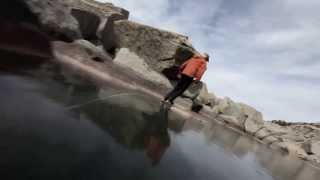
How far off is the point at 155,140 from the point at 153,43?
15.7m

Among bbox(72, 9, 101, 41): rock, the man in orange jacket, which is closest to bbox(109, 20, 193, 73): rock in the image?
bbox(72, 9, 101, 41): rock

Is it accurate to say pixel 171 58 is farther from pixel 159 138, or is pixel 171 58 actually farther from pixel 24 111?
pixel 24 111

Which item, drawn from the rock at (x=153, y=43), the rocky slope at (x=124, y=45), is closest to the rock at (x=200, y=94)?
the rocky slope at (x=124, y=45)

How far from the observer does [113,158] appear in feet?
16.8

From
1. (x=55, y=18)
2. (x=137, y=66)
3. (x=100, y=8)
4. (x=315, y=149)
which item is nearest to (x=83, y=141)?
(x=55, y=18)

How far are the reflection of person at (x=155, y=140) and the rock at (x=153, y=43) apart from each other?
13.3 metres

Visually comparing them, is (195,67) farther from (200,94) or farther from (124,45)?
(200,94)

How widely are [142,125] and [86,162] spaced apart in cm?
374

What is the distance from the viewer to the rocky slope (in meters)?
13.0

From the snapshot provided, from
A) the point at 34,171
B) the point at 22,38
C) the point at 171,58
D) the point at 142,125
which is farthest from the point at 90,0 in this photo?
the point at 34,171

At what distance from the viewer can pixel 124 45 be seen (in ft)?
75.7

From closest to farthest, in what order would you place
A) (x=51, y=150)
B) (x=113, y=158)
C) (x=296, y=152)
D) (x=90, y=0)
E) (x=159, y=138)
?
1. (x=51, y=150)
2. (x=113, y=158)
3. (x=159, y=138)
4. (x=296, y=152)
5. (x=90, y=0)

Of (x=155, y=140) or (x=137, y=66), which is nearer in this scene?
(x=155, y=140)

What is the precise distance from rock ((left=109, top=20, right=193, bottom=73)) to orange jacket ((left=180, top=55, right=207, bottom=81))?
7817 millimetres
